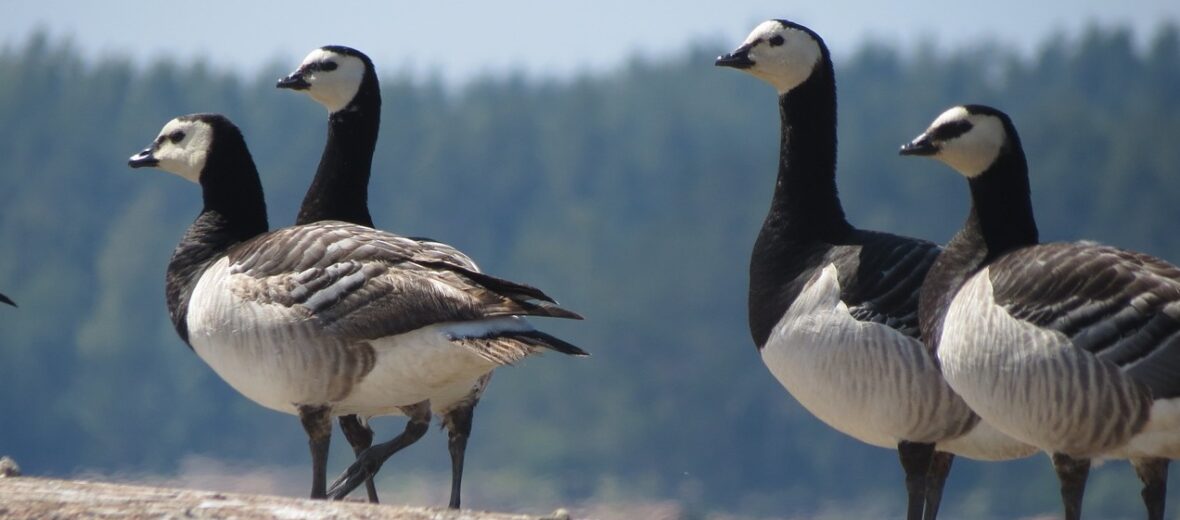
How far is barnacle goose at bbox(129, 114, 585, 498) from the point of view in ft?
24.1

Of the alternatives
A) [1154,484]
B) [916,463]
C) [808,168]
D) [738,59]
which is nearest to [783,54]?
[738,59]

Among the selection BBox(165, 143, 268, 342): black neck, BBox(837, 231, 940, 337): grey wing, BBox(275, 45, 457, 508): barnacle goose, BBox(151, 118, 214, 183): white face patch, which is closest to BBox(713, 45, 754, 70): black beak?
BBox(837, 231, 940, 337): grey wing

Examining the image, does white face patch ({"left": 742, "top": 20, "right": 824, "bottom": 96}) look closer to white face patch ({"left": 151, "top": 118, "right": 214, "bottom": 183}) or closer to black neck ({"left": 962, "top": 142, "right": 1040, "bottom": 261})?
black neck ({"left": 962, "top": 142, "right": 1040, "bottom": 261})

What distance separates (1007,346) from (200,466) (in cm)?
1640

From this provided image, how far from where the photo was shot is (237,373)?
7.73 m

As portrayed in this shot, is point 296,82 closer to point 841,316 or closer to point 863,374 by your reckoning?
point 841,316

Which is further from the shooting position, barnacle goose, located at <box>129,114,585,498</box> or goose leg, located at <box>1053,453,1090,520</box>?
barnacle goose, located at <box>129,114,585,498</box>

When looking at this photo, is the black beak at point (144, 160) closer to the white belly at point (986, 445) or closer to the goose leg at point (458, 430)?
the goose leg at point (458, 430)

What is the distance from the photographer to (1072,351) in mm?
6258

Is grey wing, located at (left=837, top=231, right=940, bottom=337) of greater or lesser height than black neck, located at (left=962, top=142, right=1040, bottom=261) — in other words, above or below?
below

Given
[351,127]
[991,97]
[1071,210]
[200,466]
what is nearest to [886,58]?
[991,97]

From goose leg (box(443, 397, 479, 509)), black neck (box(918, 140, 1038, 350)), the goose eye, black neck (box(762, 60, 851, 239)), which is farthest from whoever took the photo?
black neck (box(762, 60, 851, 239))

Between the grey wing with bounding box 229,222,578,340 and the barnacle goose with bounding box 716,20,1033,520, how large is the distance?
40.9 inches

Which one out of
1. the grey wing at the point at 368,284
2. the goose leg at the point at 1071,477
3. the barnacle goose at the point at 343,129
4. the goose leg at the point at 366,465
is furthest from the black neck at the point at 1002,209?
the barnacle goose at the point at 343,129
